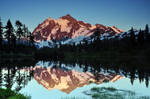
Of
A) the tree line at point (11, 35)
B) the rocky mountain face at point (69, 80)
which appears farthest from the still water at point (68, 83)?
the tree line at point (11, 35)

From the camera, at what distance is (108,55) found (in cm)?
11369

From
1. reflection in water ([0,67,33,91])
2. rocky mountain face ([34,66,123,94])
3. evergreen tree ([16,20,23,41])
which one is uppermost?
evergreen tree ([16,20,23,41])

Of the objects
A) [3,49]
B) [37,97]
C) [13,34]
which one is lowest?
[37,97]

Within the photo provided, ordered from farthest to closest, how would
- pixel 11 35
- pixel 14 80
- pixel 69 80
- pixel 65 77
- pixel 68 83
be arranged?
pixel 11 35
pixel 65 77
pixel 69 80
pixel 14 80
pixel 68 83

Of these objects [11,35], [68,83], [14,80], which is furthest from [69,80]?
[11,35]

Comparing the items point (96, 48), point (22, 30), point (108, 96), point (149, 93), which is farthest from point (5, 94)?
point (96, 48)

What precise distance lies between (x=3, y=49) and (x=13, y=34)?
77.5 ft

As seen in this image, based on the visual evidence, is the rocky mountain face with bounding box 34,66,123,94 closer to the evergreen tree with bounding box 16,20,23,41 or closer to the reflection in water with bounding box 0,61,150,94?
the reflection in water with bounding box 0,61,150,94

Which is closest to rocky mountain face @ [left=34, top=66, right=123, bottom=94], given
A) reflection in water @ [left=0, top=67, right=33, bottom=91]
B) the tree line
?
reflection in water @ [left=0, top=67, right=33, bottom=91]

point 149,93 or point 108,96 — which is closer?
point 108,96

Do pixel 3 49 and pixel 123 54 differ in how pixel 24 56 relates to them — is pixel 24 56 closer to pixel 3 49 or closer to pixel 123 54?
pixel 3 49

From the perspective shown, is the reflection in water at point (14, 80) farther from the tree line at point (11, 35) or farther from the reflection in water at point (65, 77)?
the tree line at point (11, 35)

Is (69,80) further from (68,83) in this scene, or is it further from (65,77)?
(65,77)

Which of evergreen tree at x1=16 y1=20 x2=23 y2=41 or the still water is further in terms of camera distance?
evergreen tree at x1=16 y1=20 x2=23 y2=41
